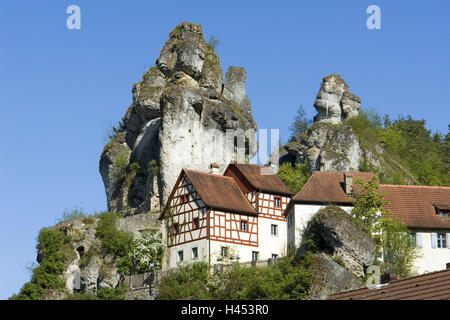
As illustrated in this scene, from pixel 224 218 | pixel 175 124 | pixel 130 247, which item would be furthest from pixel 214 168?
pixel 130 247

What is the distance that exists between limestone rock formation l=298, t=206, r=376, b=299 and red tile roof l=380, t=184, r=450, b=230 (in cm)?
358

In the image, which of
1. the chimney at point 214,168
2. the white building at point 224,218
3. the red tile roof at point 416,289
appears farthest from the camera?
the chimney at point 214,168

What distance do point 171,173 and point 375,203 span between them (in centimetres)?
1688

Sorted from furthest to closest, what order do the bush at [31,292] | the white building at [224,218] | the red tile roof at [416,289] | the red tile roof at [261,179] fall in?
the red tile roof at [261,179], the bush at [31,292], the white building at [224,218], the red tile roof at [416,289]

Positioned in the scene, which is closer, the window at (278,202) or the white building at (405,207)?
the white building at (405,207)

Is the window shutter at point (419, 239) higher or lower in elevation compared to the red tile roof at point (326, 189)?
lower

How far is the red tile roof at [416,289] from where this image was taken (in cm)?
2666

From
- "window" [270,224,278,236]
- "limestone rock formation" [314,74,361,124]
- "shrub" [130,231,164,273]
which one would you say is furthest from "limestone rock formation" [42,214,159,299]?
"limestone rock formation" [314,74,361,124]

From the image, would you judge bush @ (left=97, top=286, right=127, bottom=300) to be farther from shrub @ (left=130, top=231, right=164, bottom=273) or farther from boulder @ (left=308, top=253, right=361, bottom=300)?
boulder @ (left=308, top=253, right=361, bottom=300)

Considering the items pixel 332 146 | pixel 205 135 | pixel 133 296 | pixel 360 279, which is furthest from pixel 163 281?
pixel 332 146

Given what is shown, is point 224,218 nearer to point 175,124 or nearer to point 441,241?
point 175,124

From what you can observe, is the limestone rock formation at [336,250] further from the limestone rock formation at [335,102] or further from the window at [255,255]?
the limestone rock formation at [335,102]

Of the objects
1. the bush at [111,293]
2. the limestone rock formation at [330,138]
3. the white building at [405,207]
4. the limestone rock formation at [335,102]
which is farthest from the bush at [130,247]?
the limestone rock formation at [335,102]
